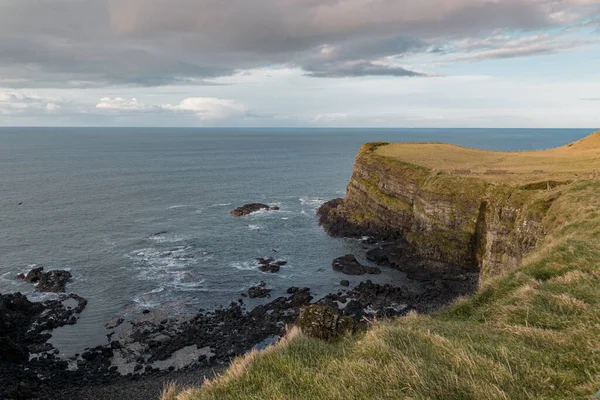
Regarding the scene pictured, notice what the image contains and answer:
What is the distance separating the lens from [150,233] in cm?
7281

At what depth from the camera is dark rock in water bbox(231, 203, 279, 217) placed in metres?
85.7

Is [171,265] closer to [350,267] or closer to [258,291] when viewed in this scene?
[258,291]

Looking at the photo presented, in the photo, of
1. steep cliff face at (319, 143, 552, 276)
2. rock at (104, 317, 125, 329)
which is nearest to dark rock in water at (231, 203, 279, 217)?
steep cliff face at (319, 143, 552, 276)

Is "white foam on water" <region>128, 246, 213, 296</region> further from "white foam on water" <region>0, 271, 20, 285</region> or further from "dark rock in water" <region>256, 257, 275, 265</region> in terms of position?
"white foam on water" <region>0, 271, 20, 285</region>

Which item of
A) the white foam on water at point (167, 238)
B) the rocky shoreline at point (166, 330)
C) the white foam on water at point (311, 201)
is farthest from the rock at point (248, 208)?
the rocky shoreline at point (166, 330)

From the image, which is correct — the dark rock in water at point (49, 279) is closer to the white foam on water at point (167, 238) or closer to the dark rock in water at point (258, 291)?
the white foam on water at point (167, 238)

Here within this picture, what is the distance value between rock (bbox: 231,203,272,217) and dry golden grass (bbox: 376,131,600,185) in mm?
28480

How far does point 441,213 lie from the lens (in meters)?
58.5

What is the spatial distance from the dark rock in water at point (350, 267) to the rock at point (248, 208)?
106 feet

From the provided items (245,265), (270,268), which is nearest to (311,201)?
(245,265)

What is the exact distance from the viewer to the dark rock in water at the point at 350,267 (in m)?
54.8

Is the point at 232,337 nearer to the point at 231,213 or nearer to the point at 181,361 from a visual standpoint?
the point at 181,361

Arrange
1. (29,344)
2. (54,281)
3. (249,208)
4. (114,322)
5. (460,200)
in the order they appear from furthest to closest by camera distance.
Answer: (249,208) < (460,200) < (54,281) < (114,322) < (29,344)

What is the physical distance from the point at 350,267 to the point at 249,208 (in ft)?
123
